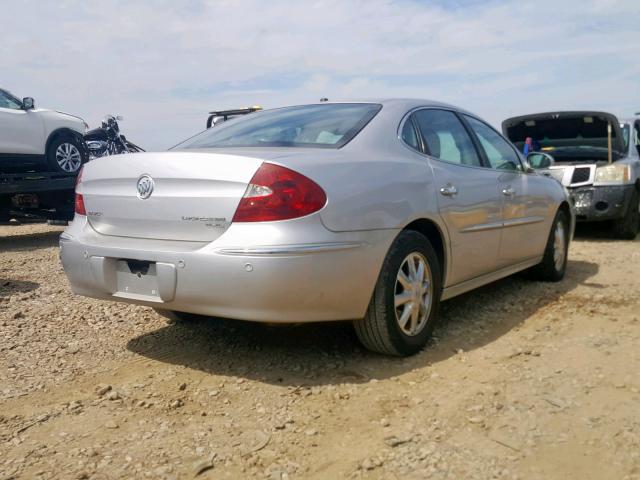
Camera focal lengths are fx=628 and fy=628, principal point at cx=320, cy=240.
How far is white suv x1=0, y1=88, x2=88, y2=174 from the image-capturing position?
830 cm

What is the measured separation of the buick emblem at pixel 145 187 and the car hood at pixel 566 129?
6.78 m

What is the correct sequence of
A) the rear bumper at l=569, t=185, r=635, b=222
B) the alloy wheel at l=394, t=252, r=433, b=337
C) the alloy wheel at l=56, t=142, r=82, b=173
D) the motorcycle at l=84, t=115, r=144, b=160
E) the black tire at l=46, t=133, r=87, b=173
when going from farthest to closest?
the motorcycle at l=84, t=115, r=144, b=160, the alloy wheel at l=56, t=142, r=82, b=173, the black tire at l=46, t=133, r=87, b=173, the rear bumper at l=569, t=185, r=635, b=222, the alloy wheel at l=394, t=252, r=433, b=337

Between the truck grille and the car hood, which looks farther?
the car hood

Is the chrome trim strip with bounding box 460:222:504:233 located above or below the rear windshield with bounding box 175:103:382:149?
below

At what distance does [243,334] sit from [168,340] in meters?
0.46

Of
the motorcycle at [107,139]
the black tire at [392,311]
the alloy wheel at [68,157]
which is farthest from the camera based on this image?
the motorcycle at [107,139]

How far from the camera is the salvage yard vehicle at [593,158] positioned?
7.75 metres

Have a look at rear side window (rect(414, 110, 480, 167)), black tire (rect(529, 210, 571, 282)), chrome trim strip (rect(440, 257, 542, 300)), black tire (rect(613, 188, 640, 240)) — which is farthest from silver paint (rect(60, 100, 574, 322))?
black tire (rect(613, 188, 640, 240))

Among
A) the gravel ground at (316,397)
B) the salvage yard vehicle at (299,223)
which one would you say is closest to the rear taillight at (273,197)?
the salvage yard vehicle at (299,223)

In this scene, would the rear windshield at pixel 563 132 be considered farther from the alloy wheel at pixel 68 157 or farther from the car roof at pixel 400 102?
the alloy wheel at pixel 68 157

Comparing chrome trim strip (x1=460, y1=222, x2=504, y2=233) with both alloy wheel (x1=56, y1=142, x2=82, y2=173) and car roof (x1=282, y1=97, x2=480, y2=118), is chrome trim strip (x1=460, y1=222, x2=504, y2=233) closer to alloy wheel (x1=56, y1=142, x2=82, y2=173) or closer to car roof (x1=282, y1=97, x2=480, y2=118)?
car roof (x1=282, y1=97, x2=480, y2=118)

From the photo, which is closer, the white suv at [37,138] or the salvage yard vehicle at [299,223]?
the salvage yard vehicle at [299,223]

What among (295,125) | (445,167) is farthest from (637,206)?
(295,125)

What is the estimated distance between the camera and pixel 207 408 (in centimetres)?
281
